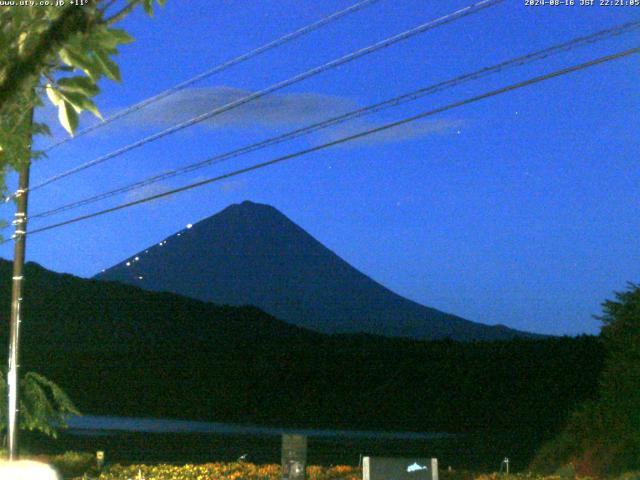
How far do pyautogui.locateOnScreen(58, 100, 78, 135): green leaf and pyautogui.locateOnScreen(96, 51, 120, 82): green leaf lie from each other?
0.30 metres

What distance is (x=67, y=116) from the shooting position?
498cm

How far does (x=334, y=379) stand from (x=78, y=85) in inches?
2497

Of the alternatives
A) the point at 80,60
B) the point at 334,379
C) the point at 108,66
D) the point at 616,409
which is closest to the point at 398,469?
the point at 616,409

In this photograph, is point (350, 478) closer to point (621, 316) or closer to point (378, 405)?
point (621, 316)

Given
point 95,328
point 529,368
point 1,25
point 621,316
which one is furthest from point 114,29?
point 95,328

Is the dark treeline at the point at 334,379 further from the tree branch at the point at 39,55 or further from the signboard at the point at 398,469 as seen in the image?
the tree branch at the point at 39,55

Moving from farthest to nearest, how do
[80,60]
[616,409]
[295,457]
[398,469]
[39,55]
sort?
[616,409] < [295,457] < [398,469] < [80,60] < [39,55]

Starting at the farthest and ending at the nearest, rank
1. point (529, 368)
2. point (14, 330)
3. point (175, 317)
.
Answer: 1. point (175, 317)
2. point (529, 368)
3. point (14, 330)

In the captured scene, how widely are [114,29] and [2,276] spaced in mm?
114860

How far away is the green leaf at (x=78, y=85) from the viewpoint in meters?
4.91

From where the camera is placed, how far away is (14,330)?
62.1 ft

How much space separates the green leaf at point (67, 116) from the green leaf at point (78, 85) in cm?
8

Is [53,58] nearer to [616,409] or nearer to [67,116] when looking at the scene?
[67,116]

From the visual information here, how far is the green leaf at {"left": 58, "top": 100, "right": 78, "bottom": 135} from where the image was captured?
4.96 meters
